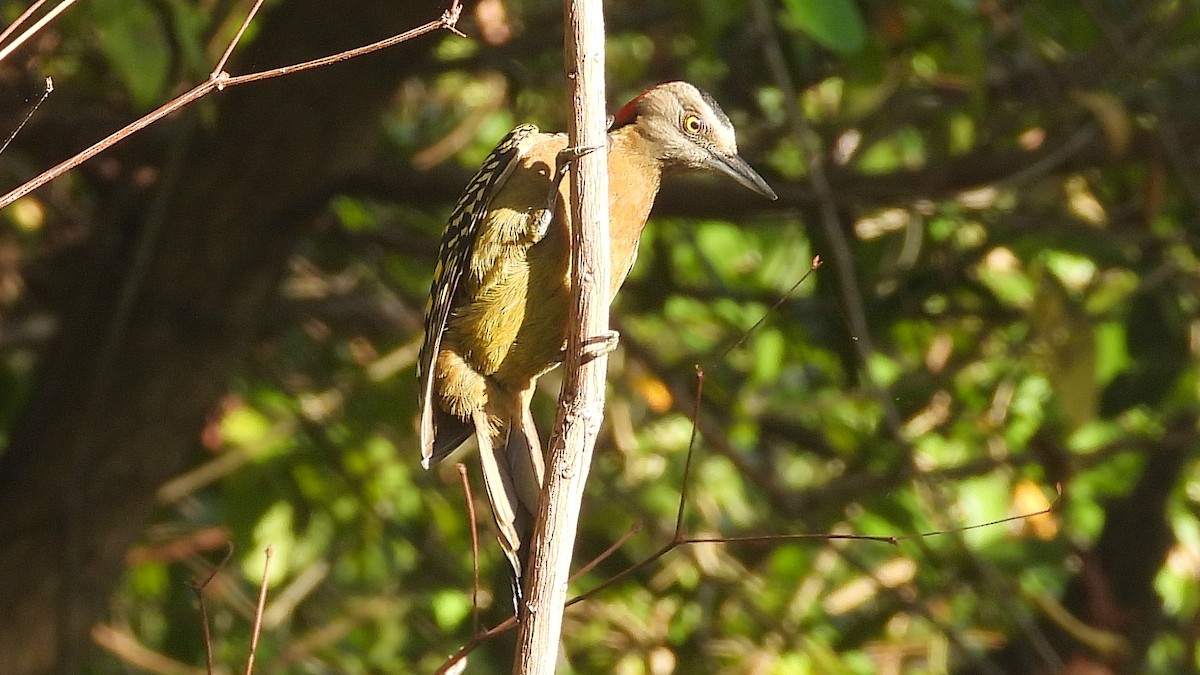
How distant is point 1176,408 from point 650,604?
84.7 inches

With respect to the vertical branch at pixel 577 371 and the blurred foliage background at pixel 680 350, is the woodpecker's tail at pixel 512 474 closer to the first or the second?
the vertical branch at pixel 577 371

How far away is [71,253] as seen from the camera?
492 centimetres

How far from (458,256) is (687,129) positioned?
558 mm

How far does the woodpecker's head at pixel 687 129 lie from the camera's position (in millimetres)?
3039

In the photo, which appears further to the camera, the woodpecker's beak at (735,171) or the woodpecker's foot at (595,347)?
the woodpecker's beak at (735,171)

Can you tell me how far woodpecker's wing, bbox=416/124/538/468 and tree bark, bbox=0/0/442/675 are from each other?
1389 mm

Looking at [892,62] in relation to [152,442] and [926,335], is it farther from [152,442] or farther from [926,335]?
[152,442]

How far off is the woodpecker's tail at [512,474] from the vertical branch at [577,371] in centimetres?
71

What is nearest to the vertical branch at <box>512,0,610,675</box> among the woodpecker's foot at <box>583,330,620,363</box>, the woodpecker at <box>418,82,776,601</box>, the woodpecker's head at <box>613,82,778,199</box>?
the woodpecker's foot at <box>583,330,620,363</box>

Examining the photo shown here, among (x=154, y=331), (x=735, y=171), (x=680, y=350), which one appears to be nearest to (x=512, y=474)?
(x=735, y=171)

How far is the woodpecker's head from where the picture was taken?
3.04 metres

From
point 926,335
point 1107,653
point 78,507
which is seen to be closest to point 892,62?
point 926,335

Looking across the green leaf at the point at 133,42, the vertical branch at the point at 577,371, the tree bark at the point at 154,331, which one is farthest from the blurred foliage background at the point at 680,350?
the vertical branch at the point at 577,371

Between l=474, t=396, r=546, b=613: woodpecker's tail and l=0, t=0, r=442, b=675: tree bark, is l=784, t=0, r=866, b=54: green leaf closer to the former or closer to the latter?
l=474, t=396, r=546, b=613: woodpecker's tail
